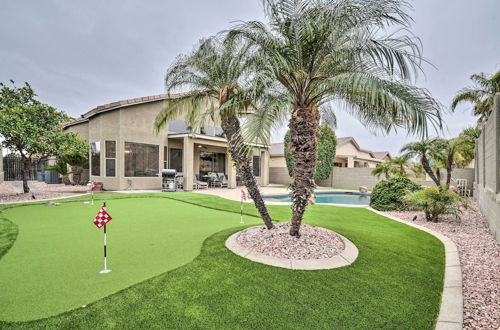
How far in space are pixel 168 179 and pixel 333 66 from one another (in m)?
14.2

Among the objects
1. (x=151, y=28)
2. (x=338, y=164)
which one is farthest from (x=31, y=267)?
(x=338, y=164)

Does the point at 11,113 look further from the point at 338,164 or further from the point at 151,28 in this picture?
the point at 338,164

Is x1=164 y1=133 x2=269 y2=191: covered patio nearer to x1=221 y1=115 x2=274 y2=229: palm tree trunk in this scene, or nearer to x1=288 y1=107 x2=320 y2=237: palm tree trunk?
x1=221 y1=115 x2=274 y2=229: palm tree trunk

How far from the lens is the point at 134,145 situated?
15.9 m

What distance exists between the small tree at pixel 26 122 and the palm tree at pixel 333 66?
1197 cm

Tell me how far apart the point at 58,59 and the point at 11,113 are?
9.97m

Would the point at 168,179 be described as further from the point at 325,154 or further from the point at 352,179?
the point at 352,179

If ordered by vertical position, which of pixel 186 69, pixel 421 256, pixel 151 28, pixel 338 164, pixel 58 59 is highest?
pixel 151 28

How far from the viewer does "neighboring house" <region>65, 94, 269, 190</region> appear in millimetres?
15328

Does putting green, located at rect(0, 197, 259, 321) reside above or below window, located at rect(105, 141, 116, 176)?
below

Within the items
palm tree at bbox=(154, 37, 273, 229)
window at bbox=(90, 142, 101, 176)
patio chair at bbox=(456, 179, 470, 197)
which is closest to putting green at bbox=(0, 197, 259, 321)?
palm tree at bbox=(154, 37, 273, 229)

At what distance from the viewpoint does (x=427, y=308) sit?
2.93 metres

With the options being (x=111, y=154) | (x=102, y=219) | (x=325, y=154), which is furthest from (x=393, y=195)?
(x=111, y=154)

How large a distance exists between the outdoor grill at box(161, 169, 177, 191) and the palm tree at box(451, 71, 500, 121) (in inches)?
774
